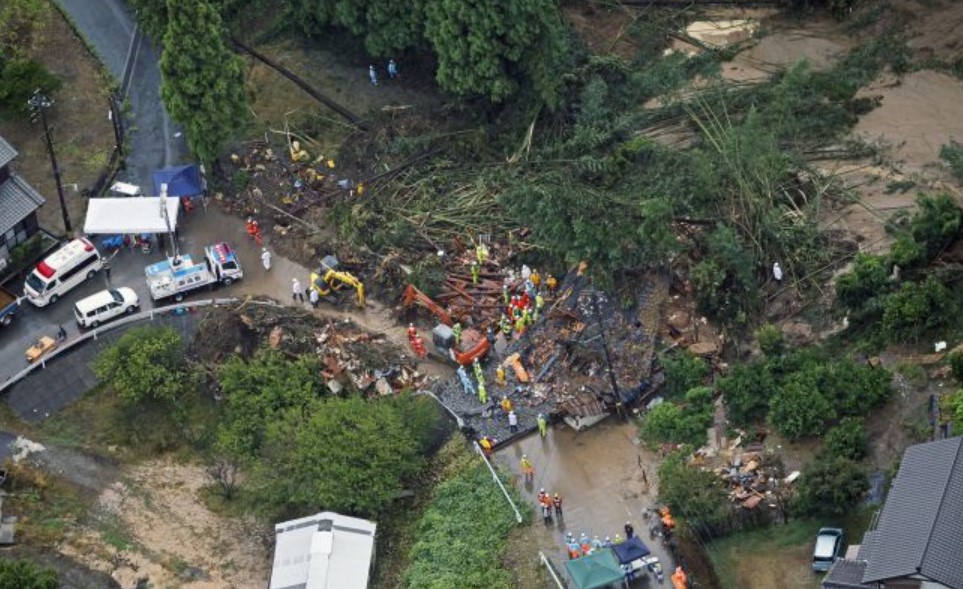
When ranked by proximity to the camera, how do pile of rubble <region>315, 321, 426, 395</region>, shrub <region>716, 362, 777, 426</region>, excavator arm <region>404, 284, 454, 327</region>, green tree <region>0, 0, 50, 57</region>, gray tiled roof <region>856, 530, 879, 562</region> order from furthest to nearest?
green tree <region>0, 0, 50, 57</region>
excavator arm <region>404, 284, 454, 327</region>
pile of rubble <region>315, 321, 426, 395</region>
shrub <region>716, 362, 777, 426</region>
gray tiled roof <region>856, 530, 879, 562</region>

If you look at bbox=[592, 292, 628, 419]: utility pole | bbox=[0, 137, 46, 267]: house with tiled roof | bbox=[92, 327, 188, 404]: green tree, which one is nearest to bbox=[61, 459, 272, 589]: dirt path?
bbox=[92, 327, 188, 404]: green tree

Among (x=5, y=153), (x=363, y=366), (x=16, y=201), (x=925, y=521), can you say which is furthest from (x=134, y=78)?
(x=925, y=521)

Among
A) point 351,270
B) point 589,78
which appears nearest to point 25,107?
point 351,270

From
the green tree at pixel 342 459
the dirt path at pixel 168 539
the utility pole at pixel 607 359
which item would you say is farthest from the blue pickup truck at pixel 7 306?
the utility pole at pixel 607 359

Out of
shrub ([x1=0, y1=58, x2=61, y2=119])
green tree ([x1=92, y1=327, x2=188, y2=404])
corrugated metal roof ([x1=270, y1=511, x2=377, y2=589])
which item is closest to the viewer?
corrugated metal roof ([x1=270, y1=511, x2=377, y2=589])

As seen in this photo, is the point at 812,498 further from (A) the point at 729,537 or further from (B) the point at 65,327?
(B) the point at 65,327

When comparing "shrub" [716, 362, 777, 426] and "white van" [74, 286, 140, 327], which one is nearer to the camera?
"shrub" [716, 362, 777, 426]

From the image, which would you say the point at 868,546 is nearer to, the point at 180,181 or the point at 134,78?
the point at 180,181

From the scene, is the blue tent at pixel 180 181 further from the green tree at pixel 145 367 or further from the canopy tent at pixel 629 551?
the canopy tent at pixel 629 551

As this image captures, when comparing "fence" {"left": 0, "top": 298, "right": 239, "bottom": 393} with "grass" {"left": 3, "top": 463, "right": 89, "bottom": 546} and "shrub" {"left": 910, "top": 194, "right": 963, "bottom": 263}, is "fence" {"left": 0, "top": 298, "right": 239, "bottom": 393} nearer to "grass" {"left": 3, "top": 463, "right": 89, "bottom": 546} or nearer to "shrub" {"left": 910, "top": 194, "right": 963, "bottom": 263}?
"grass" {"left": 3, "top": 463, "right": 89, "bottom": 546}
